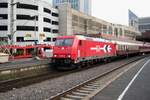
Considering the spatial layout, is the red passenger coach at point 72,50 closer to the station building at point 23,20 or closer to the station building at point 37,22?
the station building at point 37,22

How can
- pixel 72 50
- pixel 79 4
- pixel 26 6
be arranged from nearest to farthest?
pixel 72 50 < pixel 26 6 < pixel 79 4

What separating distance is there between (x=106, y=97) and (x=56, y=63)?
1405 cm

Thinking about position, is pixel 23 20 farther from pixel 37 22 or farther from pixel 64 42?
A: pixel 64 42

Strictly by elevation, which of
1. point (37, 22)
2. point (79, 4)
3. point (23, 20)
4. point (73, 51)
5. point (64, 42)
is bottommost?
point (73, 51)

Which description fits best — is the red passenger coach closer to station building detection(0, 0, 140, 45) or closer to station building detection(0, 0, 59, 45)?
station building detection(0, 0, 140, 45)

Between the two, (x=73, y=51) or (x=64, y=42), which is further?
(x=64, y=42)

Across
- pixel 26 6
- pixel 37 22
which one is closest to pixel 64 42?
pixel 26 6

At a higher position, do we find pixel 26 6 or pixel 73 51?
pixel 26 6

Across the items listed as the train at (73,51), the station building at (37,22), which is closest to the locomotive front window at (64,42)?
the train at (73,51)

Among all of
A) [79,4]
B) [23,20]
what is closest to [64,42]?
[23,20]

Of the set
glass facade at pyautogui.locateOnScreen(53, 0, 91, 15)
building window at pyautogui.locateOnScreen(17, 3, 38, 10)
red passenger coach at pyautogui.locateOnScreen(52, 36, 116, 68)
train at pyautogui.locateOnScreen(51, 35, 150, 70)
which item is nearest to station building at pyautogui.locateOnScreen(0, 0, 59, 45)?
building window at pyautogui.locateOnScreen(17, 3, 38, 10)

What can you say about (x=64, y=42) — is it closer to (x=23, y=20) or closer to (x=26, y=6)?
(x=23, y=20)

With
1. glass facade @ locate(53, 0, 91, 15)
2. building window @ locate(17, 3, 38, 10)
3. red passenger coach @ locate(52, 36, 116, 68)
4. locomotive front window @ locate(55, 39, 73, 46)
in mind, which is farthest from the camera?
glass facade @ locate(53, 0, 91, 15)

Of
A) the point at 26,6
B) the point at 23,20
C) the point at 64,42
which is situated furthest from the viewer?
the point at 26,6
